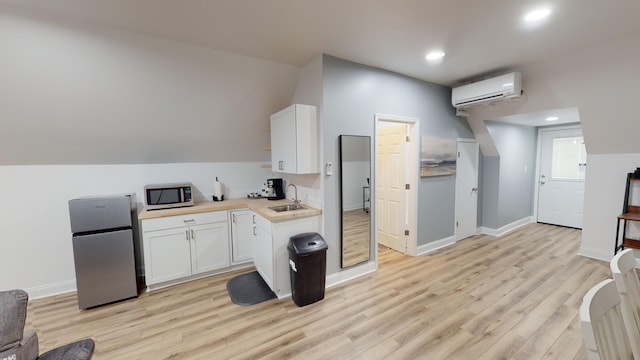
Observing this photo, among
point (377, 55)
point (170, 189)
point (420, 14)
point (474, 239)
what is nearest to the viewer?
point (420, 14)

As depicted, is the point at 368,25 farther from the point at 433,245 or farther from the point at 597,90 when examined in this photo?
the point at 433,245

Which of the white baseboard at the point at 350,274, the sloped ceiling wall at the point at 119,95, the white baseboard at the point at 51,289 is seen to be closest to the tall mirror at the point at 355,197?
the white baseboard at the point at 350,274

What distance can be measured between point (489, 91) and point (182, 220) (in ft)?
13.8

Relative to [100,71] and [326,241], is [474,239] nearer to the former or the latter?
[326,241]

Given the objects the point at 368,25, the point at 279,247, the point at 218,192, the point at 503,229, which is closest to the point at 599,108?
the point at 503,229

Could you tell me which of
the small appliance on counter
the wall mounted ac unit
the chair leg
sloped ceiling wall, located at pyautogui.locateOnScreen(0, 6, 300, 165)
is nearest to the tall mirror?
sloped ceiling wall, located at pyautogui.locateOnScreen(0, 6, 300, 165)

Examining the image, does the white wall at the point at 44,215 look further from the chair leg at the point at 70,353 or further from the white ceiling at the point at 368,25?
the chair leg at the point at 70,353

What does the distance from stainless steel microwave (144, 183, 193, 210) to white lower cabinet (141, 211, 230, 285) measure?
0.87ft

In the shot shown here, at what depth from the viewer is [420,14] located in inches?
82.0

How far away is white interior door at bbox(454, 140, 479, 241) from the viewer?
14.4 ft

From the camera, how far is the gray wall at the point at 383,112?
114 inches

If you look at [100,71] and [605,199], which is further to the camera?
[605,199]

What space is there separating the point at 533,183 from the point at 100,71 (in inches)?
304

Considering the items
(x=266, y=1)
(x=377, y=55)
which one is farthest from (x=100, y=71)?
(x=377, y=55)
